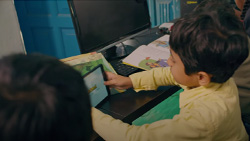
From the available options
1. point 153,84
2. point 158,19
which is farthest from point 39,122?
point 158,19

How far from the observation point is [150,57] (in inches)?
52.4

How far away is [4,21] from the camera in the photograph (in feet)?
5.26

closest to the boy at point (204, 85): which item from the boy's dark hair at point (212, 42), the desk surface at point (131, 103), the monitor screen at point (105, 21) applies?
the boy's dark hair at point (212, 42)

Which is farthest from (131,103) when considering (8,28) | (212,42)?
(8,28)

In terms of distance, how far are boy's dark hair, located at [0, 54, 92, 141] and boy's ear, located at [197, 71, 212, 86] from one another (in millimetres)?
568

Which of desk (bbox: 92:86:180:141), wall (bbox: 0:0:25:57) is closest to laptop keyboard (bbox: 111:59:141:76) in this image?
desk (bbox: 92:86:180:141)

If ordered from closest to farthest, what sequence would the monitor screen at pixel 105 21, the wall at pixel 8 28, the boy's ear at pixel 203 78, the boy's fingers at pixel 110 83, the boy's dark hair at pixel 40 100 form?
the boy's dark hair at pixel 40 100
the boy's ear at pixel 203 78
the boy's fingers at pixel 110 83
the monitor screen at pixel 105 21
the wall at pixel 8 28

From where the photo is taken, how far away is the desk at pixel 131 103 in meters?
0.92

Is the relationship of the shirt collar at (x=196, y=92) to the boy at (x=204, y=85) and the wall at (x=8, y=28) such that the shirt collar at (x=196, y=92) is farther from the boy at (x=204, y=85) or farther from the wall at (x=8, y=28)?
the wall at (x=8, y=28)

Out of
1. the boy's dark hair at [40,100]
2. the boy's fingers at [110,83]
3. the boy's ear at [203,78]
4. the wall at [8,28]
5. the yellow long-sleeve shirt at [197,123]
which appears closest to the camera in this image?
the boy's dark hair at [40,100]

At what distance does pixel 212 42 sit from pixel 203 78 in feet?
0.51

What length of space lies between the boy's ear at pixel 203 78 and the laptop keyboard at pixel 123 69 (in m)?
0.40

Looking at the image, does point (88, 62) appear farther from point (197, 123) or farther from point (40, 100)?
point (40, 100)

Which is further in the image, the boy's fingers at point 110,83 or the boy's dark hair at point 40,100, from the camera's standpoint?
the boy's fingers at point 110,83
